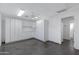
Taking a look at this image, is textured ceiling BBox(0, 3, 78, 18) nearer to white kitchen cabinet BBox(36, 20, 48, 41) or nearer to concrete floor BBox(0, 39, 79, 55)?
concrete floor BBox(0, 39, 79, 55)

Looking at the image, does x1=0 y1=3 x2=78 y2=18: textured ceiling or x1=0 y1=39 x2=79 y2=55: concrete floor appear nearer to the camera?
x1=0 y1=3 x2=78 y2=18: textured ceiling

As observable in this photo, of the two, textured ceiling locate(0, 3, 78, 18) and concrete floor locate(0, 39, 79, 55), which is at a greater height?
textured ceiling locate(0, 3, 78, 18)

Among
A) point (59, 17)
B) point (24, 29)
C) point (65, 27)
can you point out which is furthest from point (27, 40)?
point (65, 27)

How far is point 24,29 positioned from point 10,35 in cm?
101

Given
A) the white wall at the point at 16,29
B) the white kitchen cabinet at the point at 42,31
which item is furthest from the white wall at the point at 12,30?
the white kitchen cabinet at the point at 42,31

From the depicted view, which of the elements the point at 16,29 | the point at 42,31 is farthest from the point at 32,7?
the point at 42,31

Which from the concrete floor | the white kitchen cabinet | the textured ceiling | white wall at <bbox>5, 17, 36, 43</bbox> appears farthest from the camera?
the white kitchen cabinet

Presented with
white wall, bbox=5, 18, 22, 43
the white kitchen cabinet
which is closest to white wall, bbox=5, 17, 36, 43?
white wall, bbox=5, 18, 22, 43

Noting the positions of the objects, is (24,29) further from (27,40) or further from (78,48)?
(78,48)

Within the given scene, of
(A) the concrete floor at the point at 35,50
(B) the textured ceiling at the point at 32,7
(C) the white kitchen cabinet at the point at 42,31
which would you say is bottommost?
(A) the concrete floor at the point at 35,50

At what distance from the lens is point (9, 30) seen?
11.9ft

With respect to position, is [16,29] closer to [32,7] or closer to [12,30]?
[12,30]

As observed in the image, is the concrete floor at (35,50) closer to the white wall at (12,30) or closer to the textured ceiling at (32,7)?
the white wall at (12,30)
